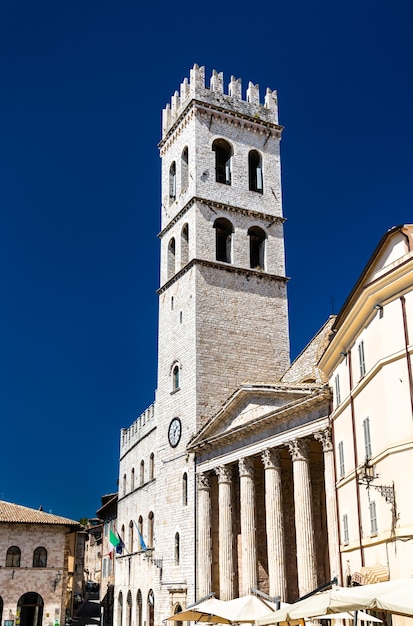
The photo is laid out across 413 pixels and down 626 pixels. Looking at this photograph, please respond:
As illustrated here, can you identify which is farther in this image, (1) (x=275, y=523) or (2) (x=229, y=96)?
(2) (x=229, y=96)

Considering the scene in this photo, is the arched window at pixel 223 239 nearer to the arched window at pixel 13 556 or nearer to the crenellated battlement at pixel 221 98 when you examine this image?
the crenellated battlement at pixel 221 98

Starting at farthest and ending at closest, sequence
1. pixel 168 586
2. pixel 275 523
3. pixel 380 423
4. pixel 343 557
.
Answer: pixel 168 586 < pixel 275 523 < pixel 343 557 < pixel 380 423

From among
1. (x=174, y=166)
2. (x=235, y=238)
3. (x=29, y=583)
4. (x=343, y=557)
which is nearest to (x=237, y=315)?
(x=235, y=238)

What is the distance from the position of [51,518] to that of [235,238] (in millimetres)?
22717

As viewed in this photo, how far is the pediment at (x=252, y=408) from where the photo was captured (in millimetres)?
27031

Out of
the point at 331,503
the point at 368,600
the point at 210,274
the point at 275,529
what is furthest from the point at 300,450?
the point at 368,600

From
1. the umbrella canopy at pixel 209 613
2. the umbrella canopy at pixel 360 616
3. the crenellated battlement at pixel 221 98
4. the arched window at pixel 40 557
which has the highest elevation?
the crenellated battlement at pixel 221 98

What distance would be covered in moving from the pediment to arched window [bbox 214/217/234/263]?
32.6ft

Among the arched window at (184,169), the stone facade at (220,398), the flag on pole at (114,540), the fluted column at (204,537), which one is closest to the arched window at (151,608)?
the stone facade at (220,398)

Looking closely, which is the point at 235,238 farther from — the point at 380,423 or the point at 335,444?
the point at 380,423

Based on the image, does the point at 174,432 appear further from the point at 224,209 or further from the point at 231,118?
the point at 231,118

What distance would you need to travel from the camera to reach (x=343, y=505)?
71.4ft

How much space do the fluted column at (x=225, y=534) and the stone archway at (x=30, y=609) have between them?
64.1ft

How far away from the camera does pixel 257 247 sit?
4022 centimetres
